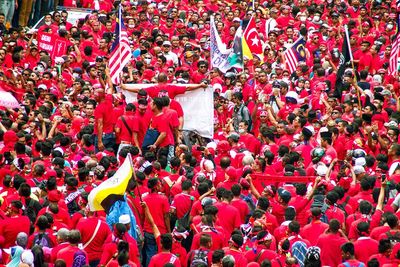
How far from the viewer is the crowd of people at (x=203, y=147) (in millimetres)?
17875

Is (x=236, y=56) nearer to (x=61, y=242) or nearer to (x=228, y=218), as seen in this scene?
(x=228, y=218)

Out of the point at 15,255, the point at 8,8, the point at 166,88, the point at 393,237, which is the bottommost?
the point at 8,8

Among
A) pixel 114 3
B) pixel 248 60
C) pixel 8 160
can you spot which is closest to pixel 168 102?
pixel 8 160

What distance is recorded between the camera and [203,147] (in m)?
23.8

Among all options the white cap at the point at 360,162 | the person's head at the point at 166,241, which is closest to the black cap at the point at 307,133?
the white cap at the point at 360,162

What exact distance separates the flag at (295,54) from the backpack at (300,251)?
12.8 metres

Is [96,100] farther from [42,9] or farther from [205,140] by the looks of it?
[42,9]

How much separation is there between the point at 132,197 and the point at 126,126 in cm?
405

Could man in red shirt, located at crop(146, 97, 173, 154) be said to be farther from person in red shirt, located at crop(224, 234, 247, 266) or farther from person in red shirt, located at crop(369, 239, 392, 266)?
person in red shirt, located at crop(369, 239, 392, 266)

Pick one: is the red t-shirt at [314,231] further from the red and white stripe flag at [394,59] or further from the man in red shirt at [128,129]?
the red and white stripe flag at [394,59]

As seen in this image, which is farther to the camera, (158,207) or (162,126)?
(162,126)

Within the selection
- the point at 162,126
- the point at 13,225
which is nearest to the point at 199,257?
the point at 13,225

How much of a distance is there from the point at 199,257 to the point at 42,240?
1.96 metres

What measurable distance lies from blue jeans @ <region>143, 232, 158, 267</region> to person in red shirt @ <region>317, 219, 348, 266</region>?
261cm
